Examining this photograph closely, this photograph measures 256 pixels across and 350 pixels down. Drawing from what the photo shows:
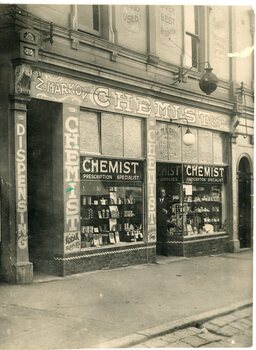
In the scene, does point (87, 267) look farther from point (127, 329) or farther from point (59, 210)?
point (127, 329)

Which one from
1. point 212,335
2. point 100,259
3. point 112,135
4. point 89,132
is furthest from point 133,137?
point 212,335

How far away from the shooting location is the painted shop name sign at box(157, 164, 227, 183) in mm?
13273

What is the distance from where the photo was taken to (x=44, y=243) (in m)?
10.2

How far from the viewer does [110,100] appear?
36.2 feet

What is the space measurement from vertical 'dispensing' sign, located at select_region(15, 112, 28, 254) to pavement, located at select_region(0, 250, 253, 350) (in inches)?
33.2

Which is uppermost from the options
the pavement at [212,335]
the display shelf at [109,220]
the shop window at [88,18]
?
the shop window at [88,18]

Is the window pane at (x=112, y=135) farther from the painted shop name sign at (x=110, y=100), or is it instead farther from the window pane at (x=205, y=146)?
the window pane at (x=205, y=146)

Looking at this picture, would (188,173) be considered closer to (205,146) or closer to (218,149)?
(205,146)

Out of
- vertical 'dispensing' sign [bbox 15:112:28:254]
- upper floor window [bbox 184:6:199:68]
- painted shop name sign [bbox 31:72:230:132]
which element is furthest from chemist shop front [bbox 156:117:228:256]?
vertical 'dispensing' sign [bbox 15:112:28:254]

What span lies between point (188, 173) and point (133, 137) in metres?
2.42

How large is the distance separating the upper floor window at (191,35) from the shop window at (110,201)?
3.64 meters

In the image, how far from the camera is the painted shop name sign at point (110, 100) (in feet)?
31.8

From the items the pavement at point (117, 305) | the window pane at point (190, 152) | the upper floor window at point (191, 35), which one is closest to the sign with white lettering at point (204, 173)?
the window pane at point (190, 152)

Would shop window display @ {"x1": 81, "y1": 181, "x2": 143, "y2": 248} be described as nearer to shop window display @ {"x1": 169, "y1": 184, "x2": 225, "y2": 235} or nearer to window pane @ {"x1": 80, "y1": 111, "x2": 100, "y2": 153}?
window pane @ {"x1": 80, "y1": 111, "x2": 100, "y2": 153}
